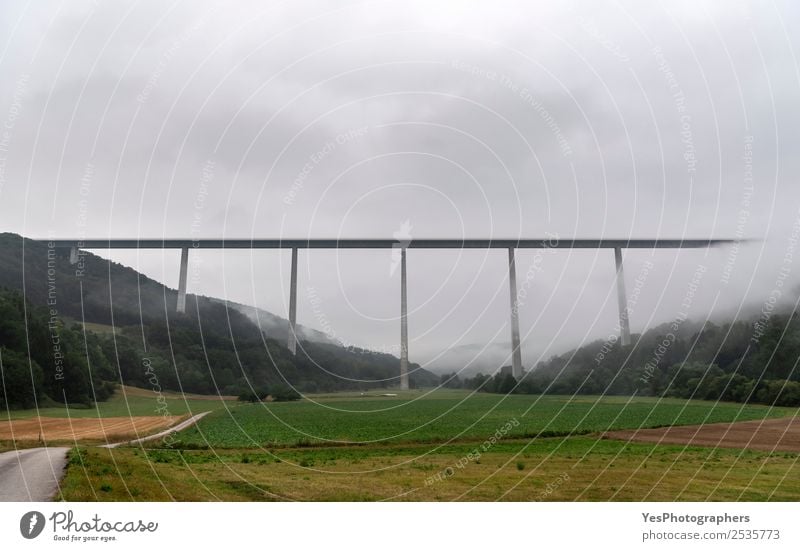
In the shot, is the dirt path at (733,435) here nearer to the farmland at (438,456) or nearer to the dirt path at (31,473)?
the farmland at (438,456)

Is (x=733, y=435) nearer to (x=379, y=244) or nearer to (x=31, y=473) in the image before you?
(x=379, y=244)

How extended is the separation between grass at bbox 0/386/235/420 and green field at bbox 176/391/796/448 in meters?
1.19

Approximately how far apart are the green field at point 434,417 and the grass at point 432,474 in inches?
111

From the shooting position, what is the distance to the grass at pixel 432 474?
57.7 ft

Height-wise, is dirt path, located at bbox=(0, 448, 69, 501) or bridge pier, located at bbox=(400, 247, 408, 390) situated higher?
bridge pier, located at bbox=(400, 247, 408, 390)

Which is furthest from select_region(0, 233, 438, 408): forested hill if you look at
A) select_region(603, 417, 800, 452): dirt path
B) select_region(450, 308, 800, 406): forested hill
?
select_region(603, 417, 800, 452): dirt path

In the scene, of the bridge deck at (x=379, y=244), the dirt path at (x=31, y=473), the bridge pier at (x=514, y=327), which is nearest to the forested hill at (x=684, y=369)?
the bridge pier at (x=514, y=327)

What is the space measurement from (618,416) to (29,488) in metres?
33.6

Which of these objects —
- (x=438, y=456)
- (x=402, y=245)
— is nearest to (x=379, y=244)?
(x=402, y=245)

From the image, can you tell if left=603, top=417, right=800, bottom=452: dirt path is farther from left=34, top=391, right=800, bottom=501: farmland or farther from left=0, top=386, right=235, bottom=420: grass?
left=0, top=386, right=235, bottom=420: grass

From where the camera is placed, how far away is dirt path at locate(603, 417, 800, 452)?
99.1ft

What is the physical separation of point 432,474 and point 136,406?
21.1m

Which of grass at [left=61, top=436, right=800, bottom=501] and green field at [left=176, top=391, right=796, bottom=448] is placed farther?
green field at [left=176, top=391, right=796, bottom=448]
